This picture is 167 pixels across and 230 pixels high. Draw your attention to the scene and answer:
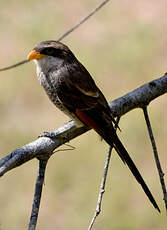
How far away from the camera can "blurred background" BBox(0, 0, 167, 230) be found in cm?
787

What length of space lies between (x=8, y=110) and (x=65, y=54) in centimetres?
503

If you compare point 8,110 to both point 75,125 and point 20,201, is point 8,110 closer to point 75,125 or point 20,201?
point 20,201

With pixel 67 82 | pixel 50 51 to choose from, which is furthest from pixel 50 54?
pixel 67 82

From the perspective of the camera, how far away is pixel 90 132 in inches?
373

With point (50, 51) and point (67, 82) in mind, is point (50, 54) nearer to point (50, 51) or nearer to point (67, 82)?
point (50, 51)

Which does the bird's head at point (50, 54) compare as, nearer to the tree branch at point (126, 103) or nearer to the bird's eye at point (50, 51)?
the bird's eye at point (50, 51)

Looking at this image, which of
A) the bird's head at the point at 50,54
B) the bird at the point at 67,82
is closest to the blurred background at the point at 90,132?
the bird at the point at 67,82

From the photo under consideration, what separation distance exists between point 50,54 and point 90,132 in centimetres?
466

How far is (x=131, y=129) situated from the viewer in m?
9.23

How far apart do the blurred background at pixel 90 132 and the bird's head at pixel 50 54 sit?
300cm

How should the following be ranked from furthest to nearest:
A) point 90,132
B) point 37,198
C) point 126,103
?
point 90,132 < point 126,103 < point 37,198

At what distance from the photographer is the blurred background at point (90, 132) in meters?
7.87

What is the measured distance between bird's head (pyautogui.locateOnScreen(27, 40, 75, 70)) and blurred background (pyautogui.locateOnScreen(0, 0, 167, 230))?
3.00 m

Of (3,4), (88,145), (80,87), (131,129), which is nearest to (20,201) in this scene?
(88,145)
